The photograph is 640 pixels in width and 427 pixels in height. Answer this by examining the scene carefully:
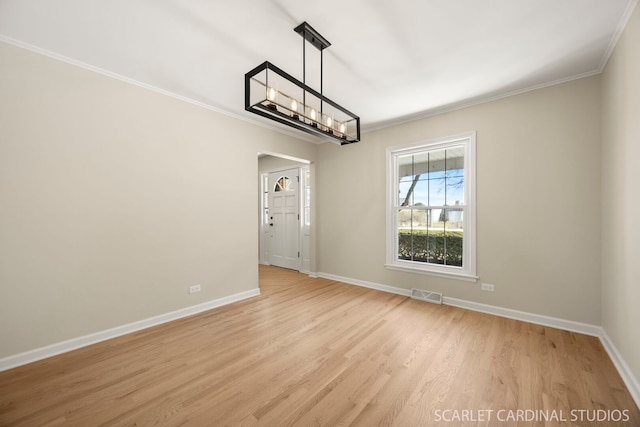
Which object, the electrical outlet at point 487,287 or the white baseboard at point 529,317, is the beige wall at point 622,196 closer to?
the white baseboard at point 529,317

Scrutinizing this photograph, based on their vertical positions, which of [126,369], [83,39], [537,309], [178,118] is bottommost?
[126,369]

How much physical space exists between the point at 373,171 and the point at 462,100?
63.0 inches

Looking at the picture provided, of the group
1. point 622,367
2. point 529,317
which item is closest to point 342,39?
point 622,367

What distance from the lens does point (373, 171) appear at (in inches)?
172

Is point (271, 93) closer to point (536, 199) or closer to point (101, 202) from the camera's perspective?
point (101, 202)

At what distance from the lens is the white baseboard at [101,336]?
215 cm

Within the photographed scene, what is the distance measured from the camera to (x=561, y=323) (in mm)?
2805

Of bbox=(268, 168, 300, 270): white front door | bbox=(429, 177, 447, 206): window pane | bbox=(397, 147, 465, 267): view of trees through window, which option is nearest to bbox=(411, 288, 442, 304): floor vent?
bbox=(397, 147, 465, 267): view of trees through window

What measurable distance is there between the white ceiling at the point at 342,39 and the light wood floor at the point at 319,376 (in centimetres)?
279

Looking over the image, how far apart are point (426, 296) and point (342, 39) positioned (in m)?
3.41

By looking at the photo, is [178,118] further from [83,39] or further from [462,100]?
[462,100]

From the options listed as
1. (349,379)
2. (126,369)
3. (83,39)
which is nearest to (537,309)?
(349,379)

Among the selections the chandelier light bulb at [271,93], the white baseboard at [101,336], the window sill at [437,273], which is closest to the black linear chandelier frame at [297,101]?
the chandelier light bulb at [271,93]

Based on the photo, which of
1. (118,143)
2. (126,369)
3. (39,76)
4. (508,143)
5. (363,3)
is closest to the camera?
(363,3)
